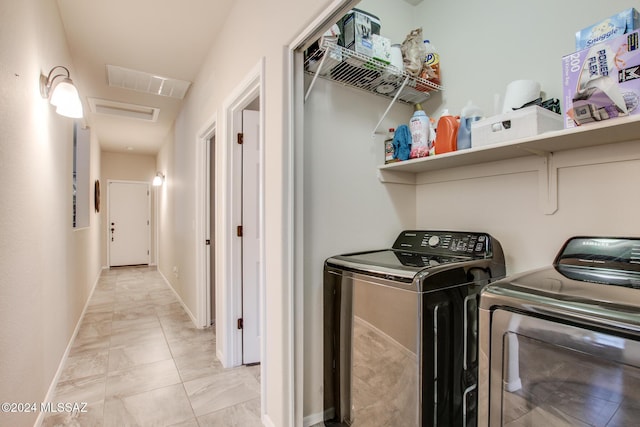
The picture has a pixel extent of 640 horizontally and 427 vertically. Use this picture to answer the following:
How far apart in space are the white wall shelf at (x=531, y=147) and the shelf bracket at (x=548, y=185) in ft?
0.12

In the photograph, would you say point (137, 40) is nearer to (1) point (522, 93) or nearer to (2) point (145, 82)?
(2) point (145, 82)

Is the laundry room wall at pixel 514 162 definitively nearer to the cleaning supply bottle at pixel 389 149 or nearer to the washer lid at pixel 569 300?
the cleaning supply bottle at pixel 389 149

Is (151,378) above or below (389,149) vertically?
below

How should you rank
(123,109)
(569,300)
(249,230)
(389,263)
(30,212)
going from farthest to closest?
(123,109)
(249,230)
(30,212)
(389,263)
(569,300)

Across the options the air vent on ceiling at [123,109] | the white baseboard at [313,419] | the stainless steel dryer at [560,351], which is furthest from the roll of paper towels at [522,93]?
the air vent on ceiling at [123,109]

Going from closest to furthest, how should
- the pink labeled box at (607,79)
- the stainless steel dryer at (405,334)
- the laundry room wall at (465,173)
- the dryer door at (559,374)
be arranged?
the dryer door at (559,374), the pink labeled box at (607,79), the stainless steel dryer at (405,334), the laundry room wall at (465,173)

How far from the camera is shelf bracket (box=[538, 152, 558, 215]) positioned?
55.6 inches

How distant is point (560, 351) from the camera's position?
2.47 feet

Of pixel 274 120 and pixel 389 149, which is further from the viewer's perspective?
pixel 389 149

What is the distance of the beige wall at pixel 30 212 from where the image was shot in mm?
1284

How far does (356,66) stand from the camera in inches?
63.4

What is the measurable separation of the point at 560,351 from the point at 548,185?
0.97m

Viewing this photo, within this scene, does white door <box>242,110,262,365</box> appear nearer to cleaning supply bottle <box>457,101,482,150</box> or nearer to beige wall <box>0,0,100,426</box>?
beige wall <box>0,0,100,426</box>

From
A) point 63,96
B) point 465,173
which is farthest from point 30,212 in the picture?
point 465,173
